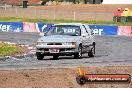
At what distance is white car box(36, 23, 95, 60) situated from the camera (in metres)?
20.5

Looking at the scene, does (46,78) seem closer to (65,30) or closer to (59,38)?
(59,38)

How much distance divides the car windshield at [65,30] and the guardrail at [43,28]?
79.4ft

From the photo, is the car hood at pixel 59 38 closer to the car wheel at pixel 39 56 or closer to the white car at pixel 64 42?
the white car at pixel 64 42

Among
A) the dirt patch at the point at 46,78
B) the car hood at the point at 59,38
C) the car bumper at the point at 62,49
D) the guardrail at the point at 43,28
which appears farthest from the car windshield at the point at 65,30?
the guardrail at the point at 43,28

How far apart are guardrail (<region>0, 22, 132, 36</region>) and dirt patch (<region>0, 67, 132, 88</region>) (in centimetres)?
2998

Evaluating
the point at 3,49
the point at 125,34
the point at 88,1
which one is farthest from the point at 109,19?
the point at 88,1

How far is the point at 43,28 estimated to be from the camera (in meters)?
49.4

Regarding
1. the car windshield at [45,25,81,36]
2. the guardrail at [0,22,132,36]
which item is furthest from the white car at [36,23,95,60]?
the guardrail at [0,22,132,36]

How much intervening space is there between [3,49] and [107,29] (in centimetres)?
2115

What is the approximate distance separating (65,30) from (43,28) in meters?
28.0

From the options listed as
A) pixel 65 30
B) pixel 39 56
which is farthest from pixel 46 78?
pixel 65 30

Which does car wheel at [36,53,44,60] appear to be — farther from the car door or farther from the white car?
the car door

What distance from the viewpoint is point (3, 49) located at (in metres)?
26.9

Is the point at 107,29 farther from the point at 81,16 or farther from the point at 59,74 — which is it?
the point at 59,74
